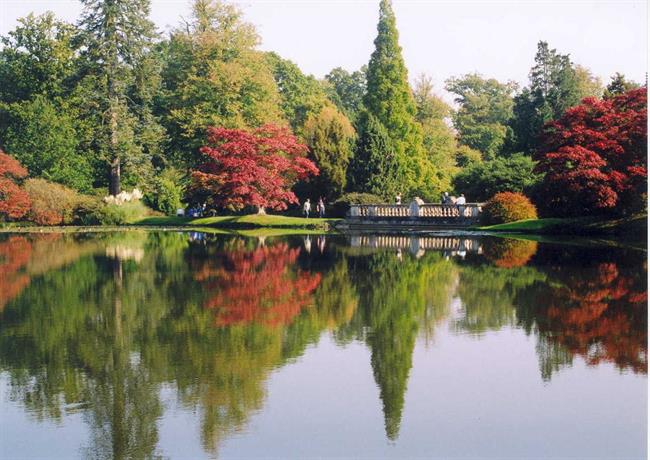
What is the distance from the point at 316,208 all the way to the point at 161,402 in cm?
4920

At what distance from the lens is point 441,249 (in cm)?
2944

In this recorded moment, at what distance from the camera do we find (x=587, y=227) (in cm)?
3816

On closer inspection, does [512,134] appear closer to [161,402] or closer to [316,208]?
[316,208]

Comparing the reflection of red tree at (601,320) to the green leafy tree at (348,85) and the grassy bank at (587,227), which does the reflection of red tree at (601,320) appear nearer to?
the grassy bank at (587,227)

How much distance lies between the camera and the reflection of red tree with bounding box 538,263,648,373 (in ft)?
35.9

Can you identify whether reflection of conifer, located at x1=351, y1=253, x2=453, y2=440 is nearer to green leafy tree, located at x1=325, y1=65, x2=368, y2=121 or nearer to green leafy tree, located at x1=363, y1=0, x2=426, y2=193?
green leafy tree, located at x1=363, y1=0, x2=426, y2=193

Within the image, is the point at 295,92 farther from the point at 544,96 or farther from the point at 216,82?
the point at 544,96

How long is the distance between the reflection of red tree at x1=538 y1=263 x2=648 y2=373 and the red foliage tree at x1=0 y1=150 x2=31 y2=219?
3840 centimetres

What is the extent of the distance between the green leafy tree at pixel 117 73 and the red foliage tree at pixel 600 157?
29.4 m

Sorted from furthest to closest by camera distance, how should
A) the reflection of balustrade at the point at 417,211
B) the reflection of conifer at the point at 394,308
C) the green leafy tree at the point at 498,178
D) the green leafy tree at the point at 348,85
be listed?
the green leafy tree at the point at 348,85
the green leafy tree at the point at 498,178
the reflection of balustrade at the point at 417,211
the reflection of conifer at the point at 394,308

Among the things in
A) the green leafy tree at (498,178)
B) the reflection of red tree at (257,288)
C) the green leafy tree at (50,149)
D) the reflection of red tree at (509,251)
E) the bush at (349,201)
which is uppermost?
the green leafy tree at (50,149)

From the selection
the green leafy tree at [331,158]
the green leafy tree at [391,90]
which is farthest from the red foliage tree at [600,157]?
the green leafy tree at [391,90]

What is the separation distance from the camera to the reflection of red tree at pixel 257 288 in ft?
47.1

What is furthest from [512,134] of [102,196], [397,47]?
[102,196]
